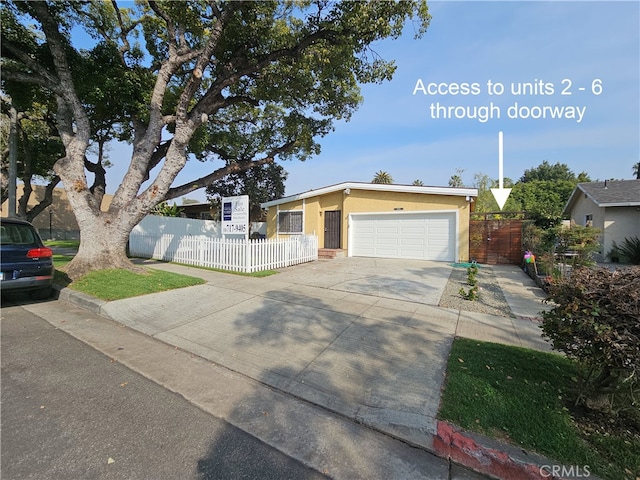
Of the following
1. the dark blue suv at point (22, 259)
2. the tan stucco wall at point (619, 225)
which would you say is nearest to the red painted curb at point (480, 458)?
the dark blue suv at point (22, 259)

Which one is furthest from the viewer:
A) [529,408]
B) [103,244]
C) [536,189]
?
[536,189]

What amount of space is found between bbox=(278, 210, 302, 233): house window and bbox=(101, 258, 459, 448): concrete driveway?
28.3 feet

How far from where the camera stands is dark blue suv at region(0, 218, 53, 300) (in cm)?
516

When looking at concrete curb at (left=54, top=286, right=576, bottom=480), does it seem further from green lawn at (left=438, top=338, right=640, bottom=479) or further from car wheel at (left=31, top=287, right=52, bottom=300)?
car wheel at (left=31, top=287, right=52, bottom=300)

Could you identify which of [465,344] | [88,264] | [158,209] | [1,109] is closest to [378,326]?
[465,344]

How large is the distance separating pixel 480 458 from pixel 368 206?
1262cm

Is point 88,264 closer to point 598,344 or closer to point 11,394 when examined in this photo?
point 11,394

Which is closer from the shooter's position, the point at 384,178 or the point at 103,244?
the point at 103,244

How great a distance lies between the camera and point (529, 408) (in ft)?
8.45

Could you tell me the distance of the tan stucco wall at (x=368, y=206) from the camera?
12352 mm

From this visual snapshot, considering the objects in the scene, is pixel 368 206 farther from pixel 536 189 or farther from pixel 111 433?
pixel 536 189

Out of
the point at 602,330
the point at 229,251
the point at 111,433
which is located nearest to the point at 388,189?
the point at 229,251

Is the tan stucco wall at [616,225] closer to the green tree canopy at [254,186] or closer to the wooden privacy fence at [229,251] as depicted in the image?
the wooden privacy fence at [229,251]

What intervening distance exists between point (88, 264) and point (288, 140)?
9213 mm
